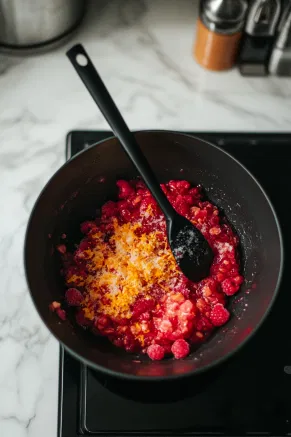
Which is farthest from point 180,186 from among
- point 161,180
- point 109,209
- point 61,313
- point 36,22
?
point 36,22

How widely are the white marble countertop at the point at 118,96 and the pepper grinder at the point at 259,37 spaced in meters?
0.04

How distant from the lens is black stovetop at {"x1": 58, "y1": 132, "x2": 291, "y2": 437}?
1.02 m

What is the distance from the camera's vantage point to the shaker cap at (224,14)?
1216mm

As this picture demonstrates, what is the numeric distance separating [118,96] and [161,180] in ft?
0.91

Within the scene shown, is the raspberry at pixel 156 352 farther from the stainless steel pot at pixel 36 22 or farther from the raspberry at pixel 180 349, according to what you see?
the stainless steel pot at pixel 36 22

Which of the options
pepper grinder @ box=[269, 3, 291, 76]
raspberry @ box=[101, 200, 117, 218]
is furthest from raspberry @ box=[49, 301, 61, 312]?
pepper grinder @ box=[269, 3, 291, 76]

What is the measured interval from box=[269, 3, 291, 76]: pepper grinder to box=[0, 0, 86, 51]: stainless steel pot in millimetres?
486

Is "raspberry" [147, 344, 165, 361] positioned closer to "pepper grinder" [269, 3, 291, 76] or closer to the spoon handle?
the spoon handle

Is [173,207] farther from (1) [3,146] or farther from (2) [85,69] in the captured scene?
(1) [3,146]

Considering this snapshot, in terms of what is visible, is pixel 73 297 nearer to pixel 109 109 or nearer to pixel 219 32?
pixel 109 109

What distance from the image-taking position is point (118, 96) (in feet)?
4.46

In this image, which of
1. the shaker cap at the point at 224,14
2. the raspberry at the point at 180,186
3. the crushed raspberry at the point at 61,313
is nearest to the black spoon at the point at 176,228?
the raspberry at the point at 180,186

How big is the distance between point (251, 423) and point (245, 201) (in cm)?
42

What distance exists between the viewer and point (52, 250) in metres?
1.08
